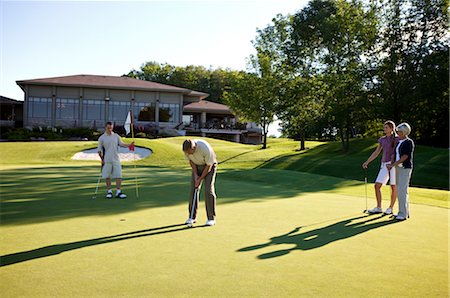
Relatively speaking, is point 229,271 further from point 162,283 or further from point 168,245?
point 168,245

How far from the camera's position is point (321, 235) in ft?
23.8

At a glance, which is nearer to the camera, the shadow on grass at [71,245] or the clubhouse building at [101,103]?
the shadow on grass at [71,245]

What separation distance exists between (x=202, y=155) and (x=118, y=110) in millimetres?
44661

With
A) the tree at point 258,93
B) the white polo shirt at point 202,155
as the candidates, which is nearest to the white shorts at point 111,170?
the white polo shirt at point 202,155

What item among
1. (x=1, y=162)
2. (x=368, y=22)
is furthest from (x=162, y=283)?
(x=368, y=22)

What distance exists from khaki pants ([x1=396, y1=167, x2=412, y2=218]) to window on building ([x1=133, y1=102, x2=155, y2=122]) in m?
44.5

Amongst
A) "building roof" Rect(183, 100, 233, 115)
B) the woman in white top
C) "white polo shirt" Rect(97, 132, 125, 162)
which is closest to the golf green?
the woman in white top

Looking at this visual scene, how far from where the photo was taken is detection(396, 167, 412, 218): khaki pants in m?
9.35

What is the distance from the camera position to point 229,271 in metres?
4.99

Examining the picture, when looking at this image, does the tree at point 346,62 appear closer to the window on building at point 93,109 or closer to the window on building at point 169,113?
the window on building at point 169,113

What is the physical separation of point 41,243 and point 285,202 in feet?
22.2

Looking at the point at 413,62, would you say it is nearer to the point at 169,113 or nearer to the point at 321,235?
the point at 321,235

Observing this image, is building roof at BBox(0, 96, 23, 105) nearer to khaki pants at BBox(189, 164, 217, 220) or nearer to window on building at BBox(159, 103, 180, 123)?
window on building at BBox(159, 103, 180, 123)

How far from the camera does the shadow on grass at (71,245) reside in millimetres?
5426
